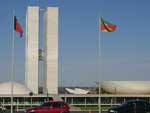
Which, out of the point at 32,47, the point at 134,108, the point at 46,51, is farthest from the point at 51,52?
the point at 134,108

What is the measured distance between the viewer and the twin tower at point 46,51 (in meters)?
139

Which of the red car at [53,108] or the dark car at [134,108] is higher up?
the dark car at [134,108]

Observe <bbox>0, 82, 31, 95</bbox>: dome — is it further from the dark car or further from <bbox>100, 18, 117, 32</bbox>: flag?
the dark car

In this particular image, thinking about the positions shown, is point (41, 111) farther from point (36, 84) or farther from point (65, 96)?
point (36, 84)

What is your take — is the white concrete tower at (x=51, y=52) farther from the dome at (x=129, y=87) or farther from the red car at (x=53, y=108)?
the red car at (x=53, y=108)

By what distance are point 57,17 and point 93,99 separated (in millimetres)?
29690

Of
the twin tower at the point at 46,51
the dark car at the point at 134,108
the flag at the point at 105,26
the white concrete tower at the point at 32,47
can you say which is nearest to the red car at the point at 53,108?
the dark car at the point at 134,108

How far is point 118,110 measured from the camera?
41156 mm

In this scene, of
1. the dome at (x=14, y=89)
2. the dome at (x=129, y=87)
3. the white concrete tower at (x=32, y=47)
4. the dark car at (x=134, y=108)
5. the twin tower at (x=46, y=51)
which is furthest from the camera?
the dome at (x=129, y=87)

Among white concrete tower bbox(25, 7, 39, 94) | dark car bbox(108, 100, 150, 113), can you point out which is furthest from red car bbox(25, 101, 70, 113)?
white concrete tower bbox(25, 7, 39, 94)

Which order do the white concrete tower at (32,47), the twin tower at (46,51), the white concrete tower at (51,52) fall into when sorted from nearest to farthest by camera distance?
the white concrete tower at (51,52) < the twin tower at (46,51) < the white concrete tower at (32,47)

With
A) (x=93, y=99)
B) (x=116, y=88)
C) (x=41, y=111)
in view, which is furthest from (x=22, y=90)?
(x=41, y=111)

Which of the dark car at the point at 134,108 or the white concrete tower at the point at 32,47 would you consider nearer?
the dark car at the point at 134,108

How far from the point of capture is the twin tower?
139m
